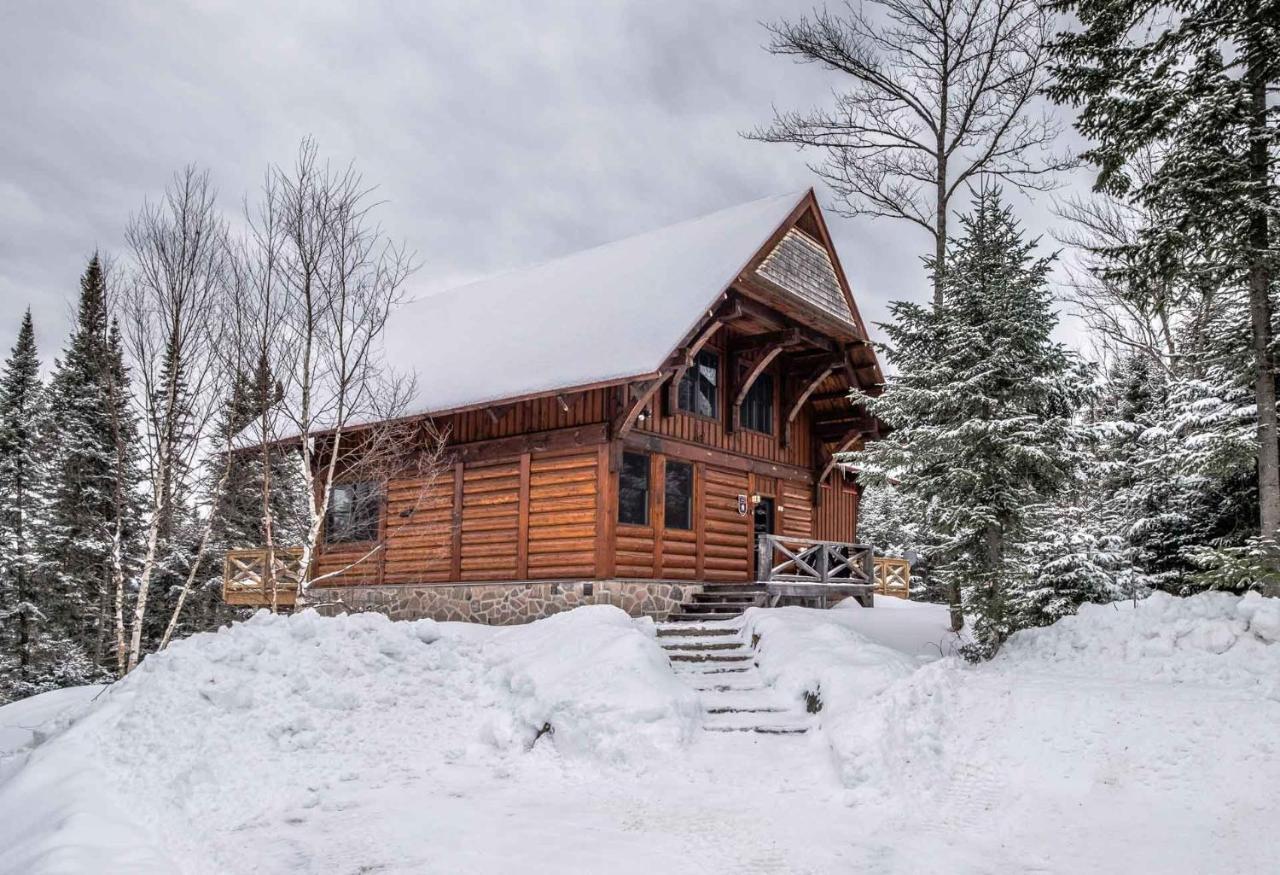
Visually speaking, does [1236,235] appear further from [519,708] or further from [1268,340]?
[519,708]

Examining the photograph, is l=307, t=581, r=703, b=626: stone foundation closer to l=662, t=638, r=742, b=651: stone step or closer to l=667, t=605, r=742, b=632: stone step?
l=667, t=605, r=742, b=632: stone step

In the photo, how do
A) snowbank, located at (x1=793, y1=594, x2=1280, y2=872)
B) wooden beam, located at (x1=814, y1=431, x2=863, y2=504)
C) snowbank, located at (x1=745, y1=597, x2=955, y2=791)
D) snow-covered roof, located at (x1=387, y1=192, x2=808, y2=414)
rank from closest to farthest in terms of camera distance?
snowbank, located at (x1=793, y1=594, x2=1280, y2=872), snowbank, located at (x1=745, y1=597, x2=955, y2=791), snow-covered roof, located at (x1=387, y1=192, x2=808, y2=414), wooden beam, located at (x1=814, y1=431, x2=863, y2=504)

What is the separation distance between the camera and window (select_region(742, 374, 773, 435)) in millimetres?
18078

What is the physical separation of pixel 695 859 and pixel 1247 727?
4.54 m

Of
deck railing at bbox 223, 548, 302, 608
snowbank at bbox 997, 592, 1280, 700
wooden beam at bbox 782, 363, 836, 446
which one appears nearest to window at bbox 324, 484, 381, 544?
deck railing at bbox 223, 548, 302, 608

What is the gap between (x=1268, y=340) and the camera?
1015 centimetres

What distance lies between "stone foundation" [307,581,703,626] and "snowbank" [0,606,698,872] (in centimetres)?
293

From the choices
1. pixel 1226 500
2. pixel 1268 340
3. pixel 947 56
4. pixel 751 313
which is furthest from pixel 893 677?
pixel 947 56

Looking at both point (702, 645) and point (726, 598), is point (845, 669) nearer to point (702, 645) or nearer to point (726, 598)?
point (702, 645)

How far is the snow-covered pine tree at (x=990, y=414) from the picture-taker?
1067 centimetres

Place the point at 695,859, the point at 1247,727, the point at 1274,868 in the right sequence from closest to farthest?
the point at 1274,868, the point at 695,859, the point at 1247,727

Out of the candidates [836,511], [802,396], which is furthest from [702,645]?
[836,511]

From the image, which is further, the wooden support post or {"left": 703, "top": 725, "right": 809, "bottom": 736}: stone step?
the wooden support post

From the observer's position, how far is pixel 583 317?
16.7 meters
